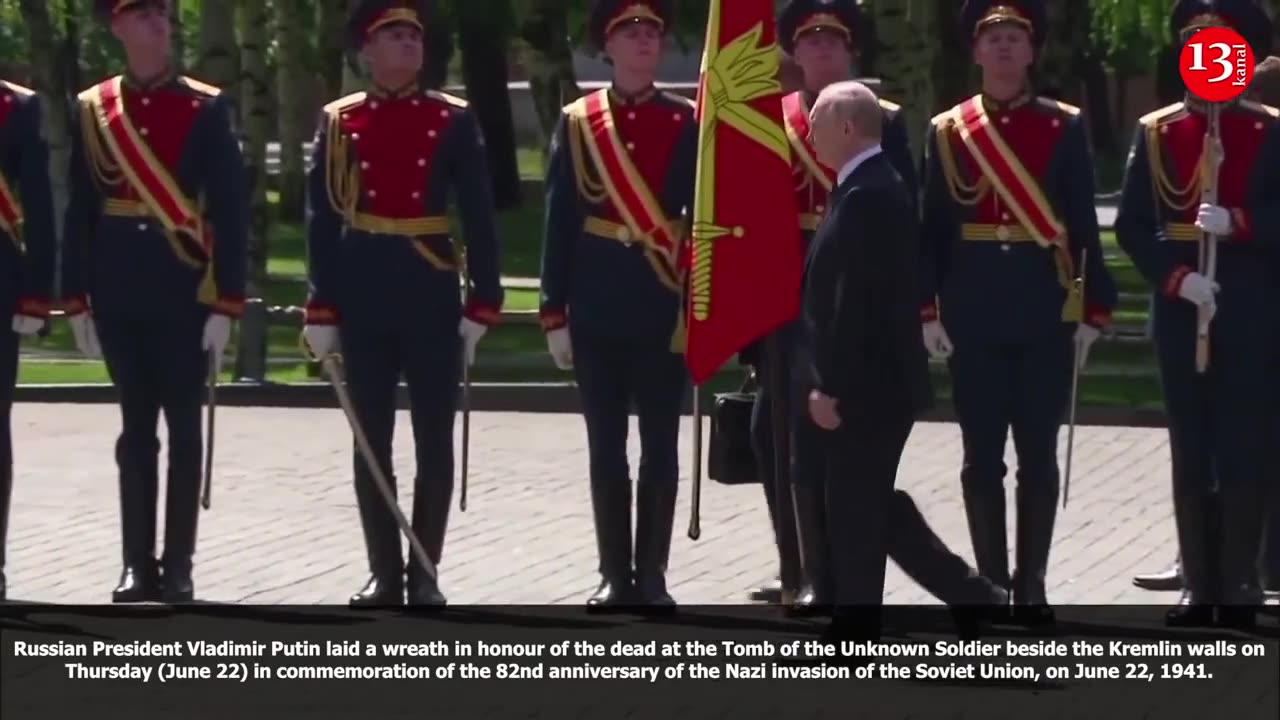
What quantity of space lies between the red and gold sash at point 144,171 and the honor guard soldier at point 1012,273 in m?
2.50

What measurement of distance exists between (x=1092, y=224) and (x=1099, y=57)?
41436mm

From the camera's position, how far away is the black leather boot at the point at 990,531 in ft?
33.7

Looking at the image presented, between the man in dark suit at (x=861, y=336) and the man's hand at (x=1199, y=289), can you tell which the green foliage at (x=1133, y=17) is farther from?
the man in dark suit at (x=861, y=336)

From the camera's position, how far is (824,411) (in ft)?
29.6

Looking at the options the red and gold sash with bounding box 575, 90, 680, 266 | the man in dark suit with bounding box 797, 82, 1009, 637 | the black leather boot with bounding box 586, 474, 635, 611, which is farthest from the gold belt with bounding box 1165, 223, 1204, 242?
the black leather boot with bounding box 586, 474, 635, 611

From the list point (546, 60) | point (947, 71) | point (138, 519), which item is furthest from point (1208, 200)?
point (947, 71)

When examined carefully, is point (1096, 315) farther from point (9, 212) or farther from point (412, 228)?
point (9, 212)

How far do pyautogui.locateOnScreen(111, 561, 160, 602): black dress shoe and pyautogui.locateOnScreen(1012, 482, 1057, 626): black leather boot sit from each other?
2.96 m

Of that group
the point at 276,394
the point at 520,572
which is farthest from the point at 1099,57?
the point at 520,572

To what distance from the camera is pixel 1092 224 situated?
10.1 meters

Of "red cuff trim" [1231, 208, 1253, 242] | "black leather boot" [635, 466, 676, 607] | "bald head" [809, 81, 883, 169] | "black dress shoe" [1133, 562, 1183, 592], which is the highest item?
"bald head" [809, 81, 883, 169]

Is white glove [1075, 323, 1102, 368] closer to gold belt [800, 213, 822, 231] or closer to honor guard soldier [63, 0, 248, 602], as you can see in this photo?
gold belt [800, 213, 822, 231]

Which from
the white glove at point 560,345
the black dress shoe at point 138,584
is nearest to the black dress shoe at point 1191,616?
the white glove at point 560,345
